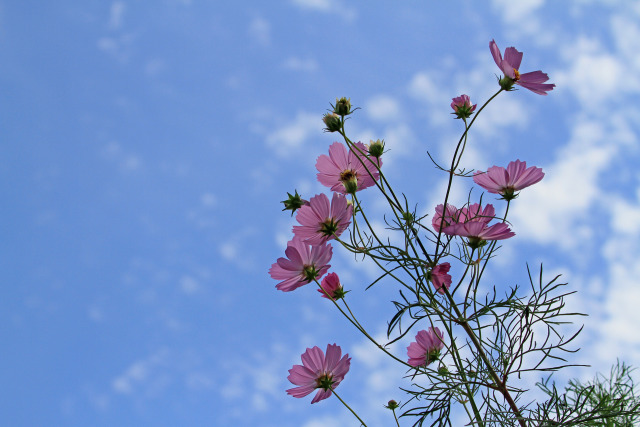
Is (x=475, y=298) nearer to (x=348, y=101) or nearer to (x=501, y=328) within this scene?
(x=501, y=328)

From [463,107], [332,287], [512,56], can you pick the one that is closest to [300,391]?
[332,287]

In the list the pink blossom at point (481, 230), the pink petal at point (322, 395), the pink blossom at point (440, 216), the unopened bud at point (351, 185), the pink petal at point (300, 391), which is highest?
the unopened bud at point (351, 185)

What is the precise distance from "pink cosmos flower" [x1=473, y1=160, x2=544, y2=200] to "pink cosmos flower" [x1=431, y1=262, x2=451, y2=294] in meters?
0.19

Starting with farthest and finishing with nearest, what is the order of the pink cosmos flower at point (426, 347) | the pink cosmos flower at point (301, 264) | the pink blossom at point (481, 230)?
the pink cosmos flower at point (426, 347)
the pink cosmos flower at point (301, 264)
the pink blossom at point (481, 230)

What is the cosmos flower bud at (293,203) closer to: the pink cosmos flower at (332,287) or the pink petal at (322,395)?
the pink cosmos flower at (332,287)

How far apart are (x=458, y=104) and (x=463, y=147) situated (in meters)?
0.11

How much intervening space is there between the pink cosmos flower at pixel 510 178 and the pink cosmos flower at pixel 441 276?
0.62 ft

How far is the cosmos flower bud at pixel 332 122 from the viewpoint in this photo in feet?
2.85

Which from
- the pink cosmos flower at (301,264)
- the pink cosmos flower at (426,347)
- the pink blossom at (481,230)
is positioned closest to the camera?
the pink blossom at (481,230)

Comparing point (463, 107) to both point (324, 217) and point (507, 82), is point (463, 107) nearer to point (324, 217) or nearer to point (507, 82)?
point (507, 82)

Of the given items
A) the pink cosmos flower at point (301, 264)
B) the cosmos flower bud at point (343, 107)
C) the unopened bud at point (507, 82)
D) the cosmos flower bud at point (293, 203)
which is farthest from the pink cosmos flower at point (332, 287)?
the unopened bud at point (507, 82)

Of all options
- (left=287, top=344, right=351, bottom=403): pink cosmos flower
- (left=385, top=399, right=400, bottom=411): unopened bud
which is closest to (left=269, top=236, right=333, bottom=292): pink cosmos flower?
(left=287, top=344, right=351, bottom=403): pink cosmos flower

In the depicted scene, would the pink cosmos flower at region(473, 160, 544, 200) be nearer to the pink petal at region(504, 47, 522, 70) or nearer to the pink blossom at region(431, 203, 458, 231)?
the pink blossom at region(431, 203, 458, 231)

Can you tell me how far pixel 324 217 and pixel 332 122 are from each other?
0.54ft
